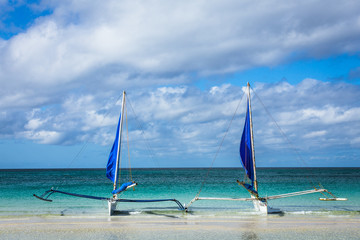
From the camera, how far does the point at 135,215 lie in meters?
27.4

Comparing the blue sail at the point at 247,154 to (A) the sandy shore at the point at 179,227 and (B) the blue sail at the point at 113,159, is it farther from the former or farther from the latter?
(B) the blue sail at the point at 113,159

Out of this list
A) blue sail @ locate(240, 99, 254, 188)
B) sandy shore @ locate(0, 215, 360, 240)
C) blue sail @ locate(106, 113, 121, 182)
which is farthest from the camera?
blue sail @ locate(240, 99, 254, 188)

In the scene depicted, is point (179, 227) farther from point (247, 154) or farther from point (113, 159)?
point (247, 154)

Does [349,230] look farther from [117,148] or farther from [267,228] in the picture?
[117,148]

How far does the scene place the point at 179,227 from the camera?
72.7 ft

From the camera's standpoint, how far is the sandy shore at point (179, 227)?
19.6 meters

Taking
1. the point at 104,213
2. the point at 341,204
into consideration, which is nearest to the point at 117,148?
the point at 104,213

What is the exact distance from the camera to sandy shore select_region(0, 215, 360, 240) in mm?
19625

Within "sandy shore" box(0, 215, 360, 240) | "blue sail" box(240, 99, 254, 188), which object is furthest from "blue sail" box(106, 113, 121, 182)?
"blue sail" box(240, 99, 254, 188)

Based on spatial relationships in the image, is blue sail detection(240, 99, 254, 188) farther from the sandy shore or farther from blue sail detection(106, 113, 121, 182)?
blue sail detection(106, 113, 121, 182)

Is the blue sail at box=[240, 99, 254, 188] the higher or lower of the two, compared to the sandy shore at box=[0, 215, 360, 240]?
higher

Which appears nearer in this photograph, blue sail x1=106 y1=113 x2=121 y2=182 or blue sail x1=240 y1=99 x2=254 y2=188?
blue sail x1=106 y1=113 x2=121 y2=182

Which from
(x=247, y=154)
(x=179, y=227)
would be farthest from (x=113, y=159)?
(x=247, y=154)

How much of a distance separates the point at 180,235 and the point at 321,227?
971 cm
